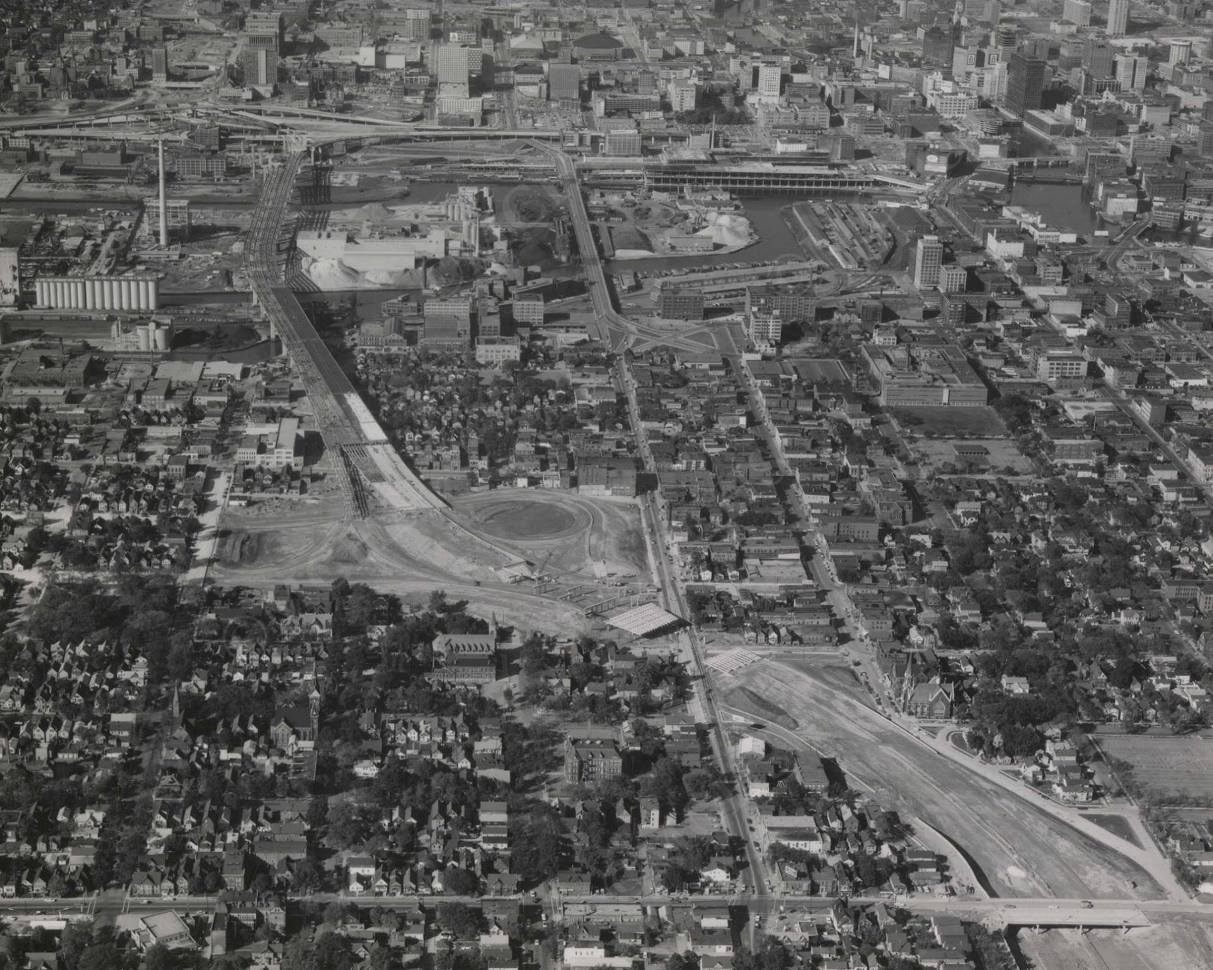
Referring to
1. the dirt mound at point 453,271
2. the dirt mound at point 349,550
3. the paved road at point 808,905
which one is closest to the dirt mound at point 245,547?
the dirt mound at point 349,550

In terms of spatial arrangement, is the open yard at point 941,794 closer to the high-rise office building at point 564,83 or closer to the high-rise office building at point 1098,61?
Result: the high-rise office building at point 564,83

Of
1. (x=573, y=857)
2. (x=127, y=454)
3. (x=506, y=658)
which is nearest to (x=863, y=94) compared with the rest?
(x=127, y=454)

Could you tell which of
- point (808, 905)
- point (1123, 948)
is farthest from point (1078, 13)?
point (808, 905)

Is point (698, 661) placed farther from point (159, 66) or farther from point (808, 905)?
point (159, 66)

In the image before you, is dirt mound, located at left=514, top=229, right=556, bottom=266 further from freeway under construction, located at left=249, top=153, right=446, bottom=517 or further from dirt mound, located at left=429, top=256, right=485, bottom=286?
freeway under construction, located at left=249, top=153, right=446, bottom=517

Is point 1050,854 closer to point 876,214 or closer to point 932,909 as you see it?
point 932,909

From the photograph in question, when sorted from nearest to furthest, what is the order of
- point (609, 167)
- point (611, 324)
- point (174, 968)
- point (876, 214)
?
1. point (174, 968)
2. point (611, 324)
3. point (876, 214)
4. point (609, 167)
